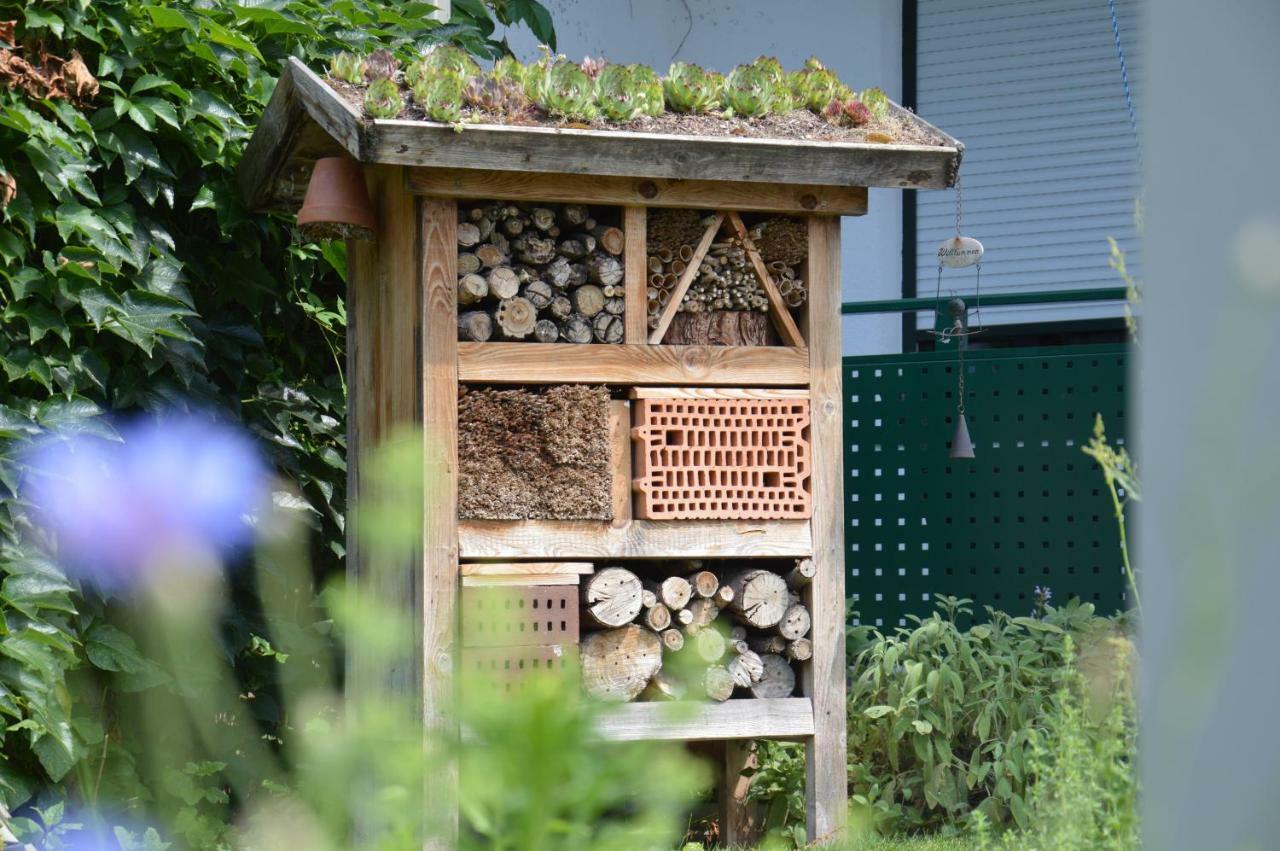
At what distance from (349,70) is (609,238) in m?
0.79

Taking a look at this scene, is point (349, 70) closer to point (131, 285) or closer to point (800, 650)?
point (131, 285)

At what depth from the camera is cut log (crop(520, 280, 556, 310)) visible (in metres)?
3.64

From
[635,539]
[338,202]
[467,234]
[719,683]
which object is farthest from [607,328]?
[719,683]

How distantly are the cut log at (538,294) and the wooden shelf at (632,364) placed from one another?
114mm

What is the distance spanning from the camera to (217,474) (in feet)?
13.9

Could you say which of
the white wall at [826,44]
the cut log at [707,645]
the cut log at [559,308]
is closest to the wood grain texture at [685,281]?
the cut log at [559,308]

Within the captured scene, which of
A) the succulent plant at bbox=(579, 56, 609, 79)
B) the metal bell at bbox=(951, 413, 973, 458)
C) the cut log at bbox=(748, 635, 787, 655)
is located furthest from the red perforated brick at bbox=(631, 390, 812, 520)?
the metal bell at bbox=(951, 413, 973, 458)

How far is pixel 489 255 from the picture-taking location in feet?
11.9

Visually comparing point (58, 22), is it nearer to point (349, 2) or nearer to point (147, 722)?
point (349, 2)

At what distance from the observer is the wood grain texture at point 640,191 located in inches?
140

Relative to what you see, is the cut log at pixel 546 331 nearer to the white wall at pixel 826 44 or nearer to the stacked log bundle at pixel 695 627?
the stacked log bundle at pixel 695 627

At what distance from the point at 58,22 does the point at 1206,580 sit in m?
3.79

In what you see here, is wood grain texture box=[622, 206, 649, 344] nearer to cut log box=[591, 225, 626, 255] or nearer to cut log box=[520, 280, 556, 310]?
cut log box=[591, 225, 626, 255]

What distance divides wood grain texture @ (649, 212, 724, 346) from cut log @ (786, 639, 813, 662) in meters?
0.91
